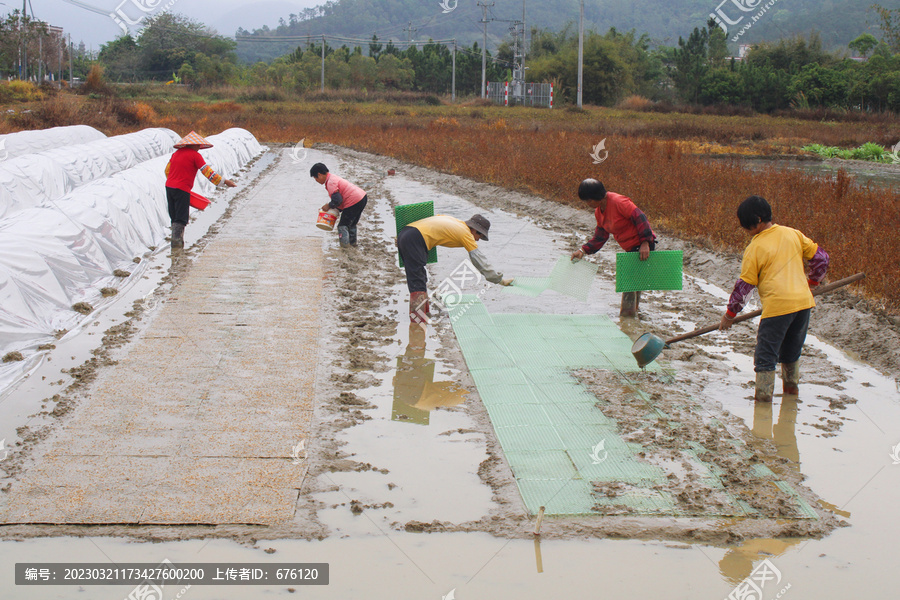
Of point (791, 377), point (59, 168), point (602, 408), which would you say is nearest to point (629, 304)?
point (791, 377)

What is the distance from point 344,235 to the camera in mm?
9547

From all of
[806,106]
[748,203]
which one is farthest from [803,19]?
[748,203]

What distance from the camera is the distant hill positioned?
137m

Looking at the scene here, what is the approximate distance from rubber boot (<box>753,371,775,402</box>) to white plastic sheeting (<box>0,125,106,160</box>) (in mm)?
15678

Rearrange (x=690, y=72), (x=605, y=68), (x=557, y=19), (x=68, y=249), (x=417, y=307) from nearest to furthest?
(x=417, y=307)
(x=68, y=249)
(x=690, y=72)
(x=605, y=68)
(x=557, y=19)

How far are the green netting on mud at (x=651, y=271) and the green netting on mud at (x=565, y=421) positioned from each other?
1.58 feet

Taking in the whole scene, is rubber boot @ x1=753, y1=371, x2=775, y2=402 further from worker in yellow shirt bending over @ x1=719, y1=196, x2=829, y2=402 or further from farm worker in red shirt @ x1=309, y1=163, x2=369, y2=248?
farm worker in red shirt @ x1=309, y1=163, x2=369, y2=248

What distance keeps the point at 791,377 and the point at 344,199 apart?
582 cm

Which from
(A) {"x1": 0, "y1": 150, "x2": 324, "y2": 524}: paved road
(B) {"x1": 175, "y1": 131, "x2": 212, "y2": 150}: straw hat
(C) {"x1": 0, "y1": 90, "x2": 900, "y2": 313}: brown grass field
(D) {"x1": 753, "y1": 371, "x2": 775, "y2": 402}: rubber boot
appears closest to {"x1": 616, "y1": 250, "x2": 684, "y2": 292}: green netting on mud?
(D) {"x1": 753, "y1": 371, "x2": 775, "y2": 402}: rubber boot

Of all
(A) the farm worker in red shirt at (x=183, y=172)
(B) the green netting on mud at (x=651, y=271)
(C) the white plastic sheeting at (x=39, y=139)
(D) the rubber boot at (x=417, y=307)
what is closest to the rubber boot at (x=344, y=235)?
(A) the farm worker in red shirt at (x=183, y=172)

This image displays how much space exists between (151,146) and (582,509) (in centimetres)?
1903

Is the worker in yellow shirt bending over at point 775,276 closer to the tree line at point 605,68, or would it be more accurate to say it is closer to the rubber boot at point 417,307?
the rubber boot at point 417,307

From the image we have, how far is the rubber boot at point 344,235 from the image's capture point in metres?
9.51

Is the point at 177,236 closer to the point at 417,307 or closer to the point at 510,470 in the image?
the point at 417,307
